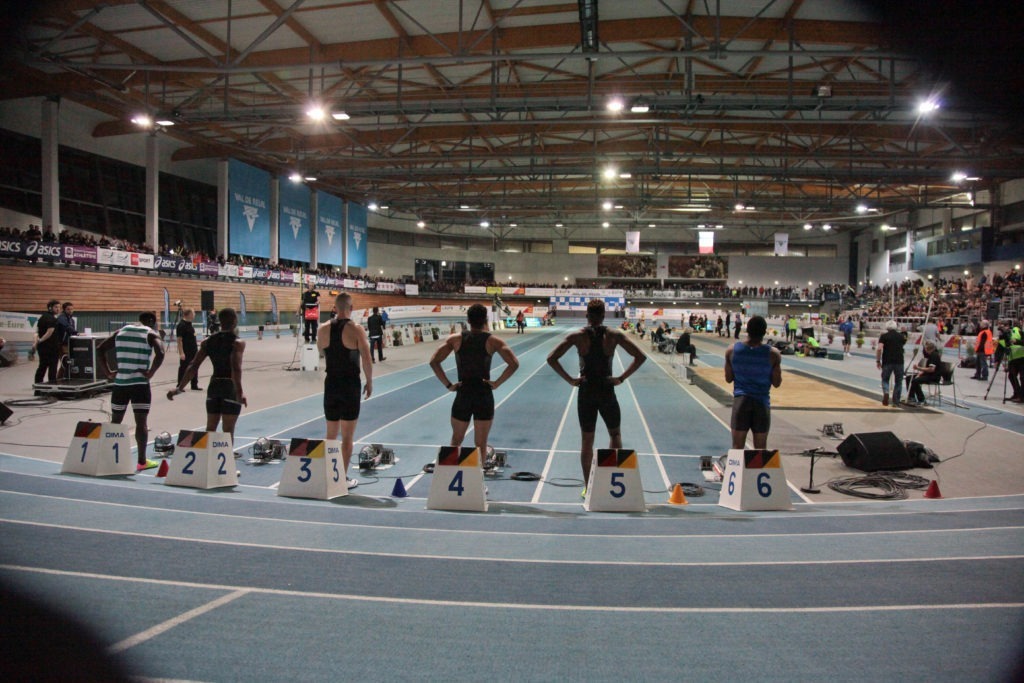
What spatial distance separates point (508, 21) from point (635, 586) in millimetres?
16896

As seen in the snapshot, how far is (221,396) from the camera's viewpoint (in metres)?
6.49

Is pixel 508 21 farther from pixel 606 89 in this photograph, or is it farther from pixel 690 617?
pixel 690 617

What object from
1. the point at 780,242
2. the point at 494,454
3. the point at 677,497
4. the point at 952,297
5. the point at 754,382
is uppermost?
the point at 780,242

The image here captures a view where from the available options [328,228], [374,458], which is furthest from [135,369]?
[328,228]

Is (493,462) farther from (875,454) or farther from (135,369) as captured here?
(875,454)

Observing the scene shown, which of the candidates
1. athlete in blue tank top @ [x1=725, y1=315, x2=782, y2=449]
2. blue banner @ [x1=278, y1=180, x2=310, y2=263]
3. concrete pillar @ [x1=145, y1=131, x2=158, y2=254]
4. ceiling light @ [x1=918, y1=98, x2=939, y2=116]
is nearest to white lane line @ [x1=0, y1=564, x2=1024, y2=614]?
athlete in blue tank top @ [x1=725, y1=315, x2=782, y2=449]

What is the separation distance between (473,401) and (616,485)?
1603 millimetres

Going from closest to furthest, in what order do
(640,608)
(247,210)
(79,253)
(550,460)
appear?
(640,608)
(550,460)
(79,253)
(247,210)

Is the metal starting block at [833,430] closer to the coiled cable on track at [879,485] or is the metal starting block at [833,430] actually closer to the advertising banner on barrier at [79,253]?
the coiled cable on track at [879,485]

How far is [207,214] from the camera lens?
121ft

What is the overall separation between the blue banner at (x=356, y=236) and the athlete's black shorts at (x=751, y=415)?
4419 centimetres

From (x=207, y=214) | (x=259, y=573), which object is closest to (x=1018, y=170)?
(x=259, y=573)

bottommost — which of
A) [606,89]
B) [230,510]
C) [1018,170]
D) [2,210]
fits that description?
[230,510]

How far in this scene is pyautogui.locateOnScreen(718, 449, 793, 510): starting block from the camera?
567cm
